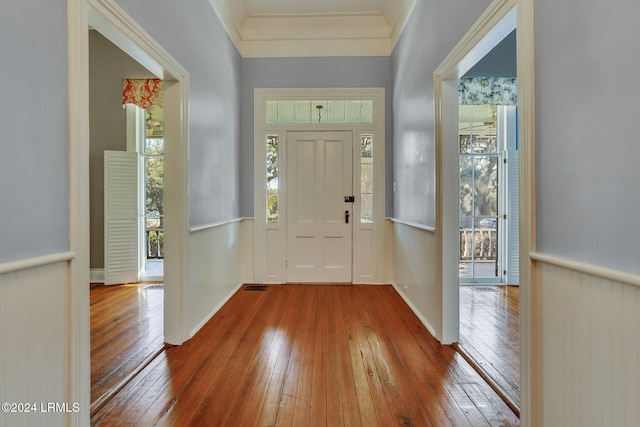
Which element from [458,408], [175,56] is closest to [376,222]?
[458,408]

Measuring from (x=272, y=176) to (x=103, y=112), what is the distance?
2.38 metres

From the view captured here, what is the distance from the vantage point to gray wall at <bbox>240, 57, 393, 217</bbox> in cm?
403

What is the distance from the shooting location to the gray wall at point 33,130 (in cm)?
109

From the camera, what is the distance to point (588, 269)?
1.08m

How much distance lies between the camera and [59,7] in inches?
50.7

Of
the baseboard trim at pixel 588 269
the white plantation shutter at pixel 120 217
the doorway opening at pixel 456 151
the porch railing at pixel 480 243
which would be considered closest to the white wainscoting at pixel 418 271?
the doorway opening at pixel 456 151

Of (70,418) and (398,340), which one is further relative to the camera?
(398,340)

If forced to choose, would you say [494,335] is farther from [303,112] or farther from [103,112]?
[103,112]

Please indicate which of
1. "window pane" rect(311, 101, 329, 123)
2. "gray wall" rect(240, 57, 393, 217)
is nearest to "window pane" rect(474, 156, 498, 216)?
"gray wall" rect(240, 57, 393, 217)

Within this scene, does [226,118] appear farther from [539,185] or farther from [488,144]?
[488,144]

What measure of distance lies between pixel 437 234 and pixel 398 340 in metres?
0.89

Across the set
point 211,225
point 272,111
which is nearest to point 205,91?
point 211,225

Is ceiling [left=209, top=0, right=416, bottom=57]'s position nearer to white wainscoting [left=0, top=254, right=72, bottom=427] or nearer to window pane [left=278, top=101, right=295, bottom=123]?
window pane [left=278, top=101, right=295, bottom=123]

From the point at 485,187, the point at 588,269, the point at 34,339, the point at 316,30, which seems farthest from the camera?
the point at 485,187
